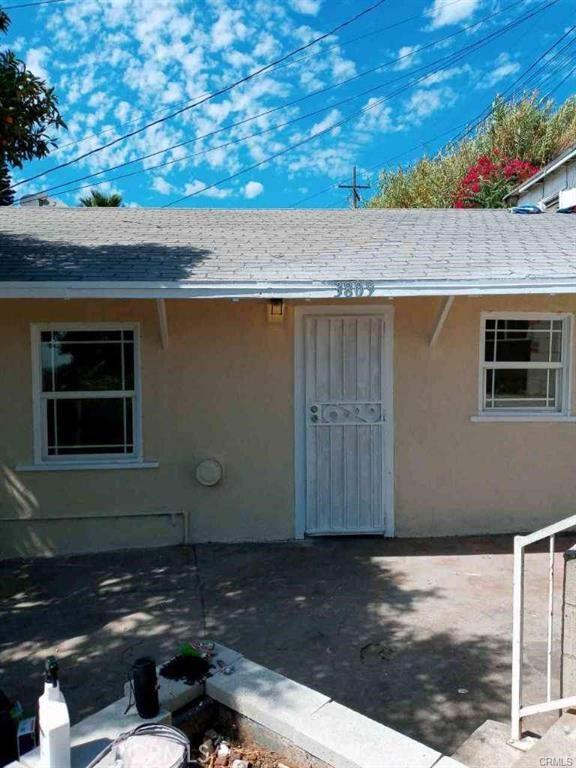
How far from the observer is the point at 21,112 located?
4.57 meters

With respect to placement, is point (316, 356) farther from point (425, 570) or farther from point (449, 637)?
point (449, 637)

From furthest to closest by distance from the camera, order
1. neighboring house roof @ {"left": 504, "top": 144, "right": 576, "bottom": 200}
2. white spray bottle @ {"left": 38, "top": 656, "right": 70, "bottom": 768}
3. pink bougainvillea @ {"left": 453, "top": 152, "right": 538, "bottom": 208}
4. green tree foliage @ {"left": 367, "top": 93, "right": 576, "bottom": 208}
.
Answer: green tree foliage @ {"left": 367, "top": 93, "right": 576, "bottom": 208} → pink bougainvillea @ {"left": 453, "top": 152, "right": 538, "bottom": 208} → neighboring house roof @ {"left": 504, "top": 144, "right": 576, "bottom": 200} → white spray bottle @ {"left": 38, "top": 656, "right": 70, "bottom": 768}

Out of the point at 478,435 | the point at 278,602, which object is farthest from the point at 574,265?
the point at 278,602

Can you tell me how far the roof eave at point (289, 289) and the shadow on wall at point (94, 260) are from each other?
0.11 meters

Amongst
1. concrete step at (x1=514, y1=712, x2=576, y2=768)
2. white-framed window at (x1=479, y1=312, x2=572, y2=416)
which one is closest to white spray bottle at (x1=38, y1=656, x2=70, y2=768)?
concrete step at (x1=514, y1=712, x2=576, y2=768)

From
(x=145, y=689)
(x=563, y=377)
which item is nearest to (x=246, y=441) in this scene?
(x=563, y=377)

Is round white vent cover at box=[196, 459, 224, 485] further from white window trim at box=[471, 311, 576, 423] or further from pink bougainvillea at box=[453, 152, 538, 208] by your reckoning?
pink bougainvillea at box=[453, 152, 538, 208]

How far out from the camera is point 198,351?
19.4 ft

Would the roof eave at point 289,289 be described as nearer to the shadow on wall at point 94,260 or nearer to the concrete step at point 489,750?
the shadow on wall at point 94,260

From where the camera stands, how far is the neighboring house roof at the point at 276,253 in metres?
5.09

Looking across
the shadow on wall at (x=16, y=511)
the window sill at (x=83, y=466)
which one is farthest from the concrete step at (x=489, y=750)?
the shadow on wall at (x=16, y=511)

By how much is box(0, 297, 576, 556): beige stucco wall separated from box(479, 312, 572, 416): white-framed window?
164 mm

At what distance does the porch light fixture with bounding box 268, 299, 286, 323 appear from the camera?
586 centimetres

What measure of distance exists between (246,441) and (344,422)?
1038 mm
